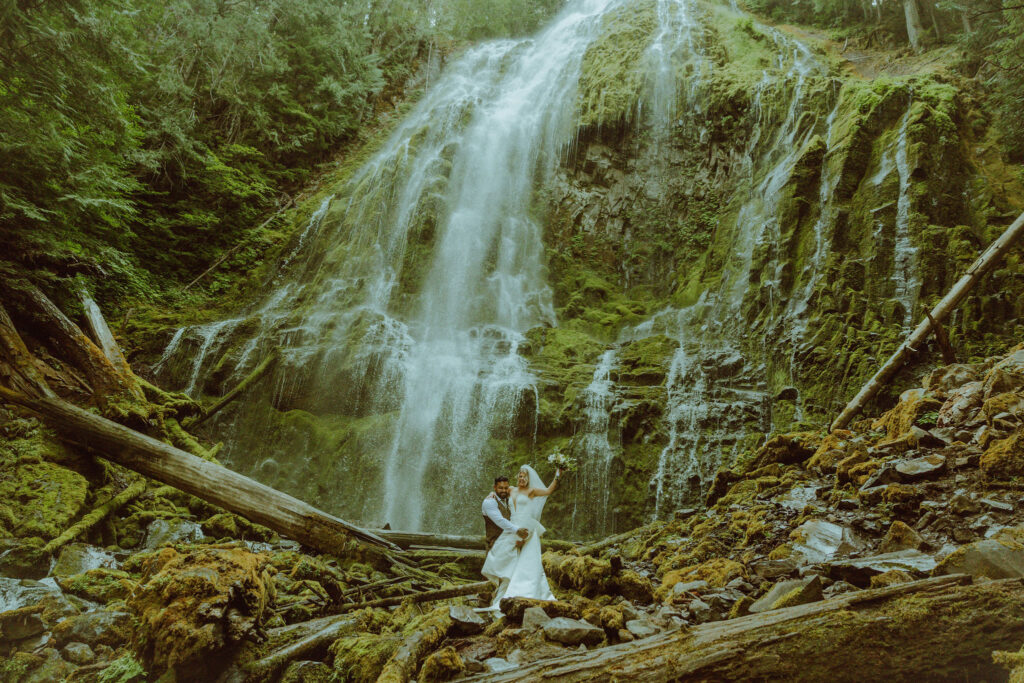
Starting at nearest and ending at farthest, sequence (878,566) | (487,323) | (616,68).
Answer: (878,566)
(487,323)
(616,68)

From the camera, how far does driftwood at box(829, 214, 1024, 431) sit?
26.9ft

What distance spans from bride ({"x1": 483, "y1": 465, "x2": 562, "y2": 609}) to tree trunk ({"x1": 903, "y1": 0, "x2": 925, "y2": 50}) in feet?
69.2

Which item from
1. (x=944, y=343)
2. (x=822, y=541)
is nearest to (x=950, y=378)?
(x=944, y=343)

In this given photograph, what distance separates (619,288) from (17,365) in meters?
14.5

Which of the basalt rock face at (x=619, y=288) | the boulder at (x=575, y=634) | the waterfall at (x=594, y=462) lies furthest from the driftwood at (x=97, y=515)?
the waterfall at (x=594, y=462)

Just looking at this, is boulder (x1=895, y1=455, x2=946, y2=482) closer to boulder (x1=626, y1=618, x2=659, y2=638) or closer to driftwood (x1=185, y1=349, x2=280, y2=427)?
boulder (x1=626, y1=618, x2=659, y2=638)

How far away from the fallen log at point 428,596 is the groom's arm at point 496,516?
69 cm

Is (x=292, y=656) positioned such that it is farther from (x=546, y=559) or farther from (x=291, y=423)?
(x=291, y=423)

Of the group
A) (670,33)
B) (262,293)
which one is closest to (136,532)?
(262,293)

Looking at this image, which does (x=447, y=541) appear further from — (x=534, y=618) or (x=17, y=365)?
(x=17, y=365)

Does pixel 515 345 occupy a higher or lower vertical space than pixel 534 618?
higher

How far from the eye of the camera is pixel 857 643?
6.22 feet

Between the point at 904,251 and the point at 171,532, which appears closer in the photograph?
the point at 171,532

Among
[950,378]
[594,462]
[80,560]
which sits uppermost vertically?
[950,378]
